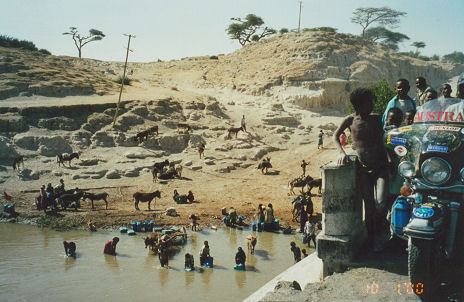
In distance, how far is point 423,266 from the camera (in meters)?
3.77

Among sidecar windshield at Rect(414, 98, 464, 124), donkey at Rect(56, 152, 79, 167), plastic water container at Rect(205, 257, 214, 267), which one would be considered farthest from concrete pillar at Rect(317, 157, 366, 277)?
donkey at Rect(56, 152, 79, 167)

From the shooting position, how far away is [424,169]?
4102mm

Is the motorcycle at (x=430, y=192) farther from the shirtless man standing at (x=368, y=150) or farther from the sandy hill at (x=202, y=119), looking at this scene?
the sandy hill at (x=202, y=119)

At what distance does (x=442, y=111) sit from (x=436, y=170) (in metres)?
0.98

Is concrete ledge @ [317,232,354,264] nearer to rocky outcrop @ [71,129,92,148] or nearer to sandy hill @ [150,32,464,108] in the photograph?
rocky outcrop @ [71,129,92,148]

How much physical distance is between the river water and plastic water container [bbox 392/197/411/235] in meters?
6.64

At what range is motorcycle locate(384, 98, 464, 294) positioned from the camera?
150 inches

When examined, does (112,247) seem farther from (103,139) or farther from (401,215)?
(103,139)

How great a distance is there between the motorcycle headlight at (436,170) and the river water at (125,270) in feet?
23.6

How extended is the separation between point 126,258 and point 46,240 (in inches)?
162

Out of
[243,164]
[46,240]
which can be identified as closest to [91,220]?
[46,240]

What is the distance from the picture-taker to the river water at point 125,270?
10352 millimetres

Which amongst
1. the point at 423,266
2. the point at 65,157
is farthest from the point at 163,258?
the point at 65,157

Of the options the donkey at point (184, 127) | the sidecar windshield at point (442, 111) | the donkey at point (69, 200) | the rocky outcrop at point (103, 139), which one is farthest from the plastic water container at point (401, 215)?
the donkey at point (184, 127)
